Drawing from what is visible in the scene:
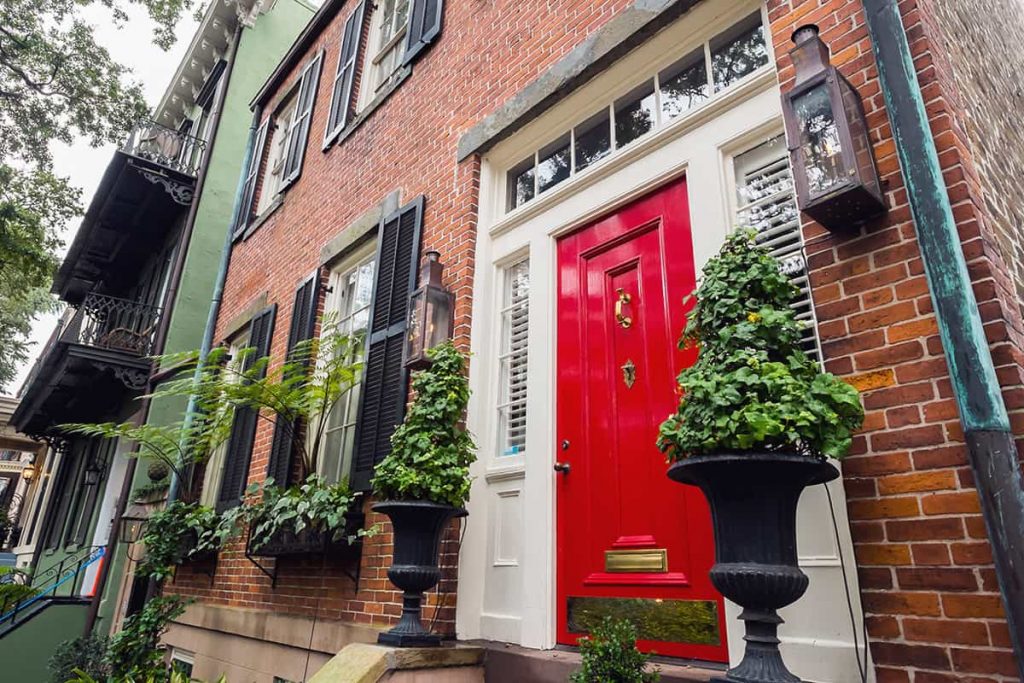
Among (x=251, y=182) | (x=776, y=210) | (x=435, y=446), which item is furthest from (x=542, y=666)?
(x=251, y=182)

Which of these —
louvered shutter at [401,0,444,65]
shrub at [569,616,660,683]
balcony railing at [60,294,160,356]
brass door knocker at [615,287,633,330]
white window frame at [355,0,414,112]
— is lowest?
shrub at [569,616,660,683]

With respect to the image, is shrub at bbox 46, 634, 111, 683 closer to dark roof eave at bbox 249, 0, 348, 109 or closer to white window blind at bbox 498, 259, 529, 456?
white window blind at bbox 498, 259, 529, 456

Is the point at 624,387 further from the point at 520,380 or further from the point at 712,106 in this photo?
the point at 712,106

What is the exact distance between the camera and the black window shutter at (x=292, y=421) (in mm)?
4992

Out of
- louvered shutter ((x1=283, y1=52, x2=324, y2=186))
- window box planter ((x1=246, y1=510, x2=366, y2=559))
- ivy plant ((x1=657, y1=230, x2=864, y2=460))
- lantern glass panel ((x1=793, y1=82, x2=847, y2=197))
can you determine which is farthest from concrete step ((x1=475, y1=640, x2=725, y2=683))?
louvered shutter ((x1=283, y1=52, x2=324, y2=186))

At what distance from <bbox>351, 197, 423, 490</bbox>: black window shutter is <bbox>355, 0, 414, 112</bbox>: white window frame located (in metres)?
1.96

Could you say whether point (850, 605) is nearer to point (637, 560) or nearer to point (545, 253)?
point (637, 560)

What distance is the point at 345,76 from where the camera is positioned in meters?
6.60

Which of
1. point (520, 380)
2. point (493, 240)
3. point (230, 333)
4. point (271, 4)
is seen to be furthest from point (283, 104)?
point (520, 380)

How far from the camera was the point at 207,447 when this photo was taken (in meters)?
6.36

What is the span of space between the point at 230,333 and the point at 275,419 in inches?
90.2

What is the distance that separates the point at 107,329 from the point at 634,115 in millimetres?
9648

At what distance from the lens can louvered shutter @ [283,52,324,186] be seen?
278 inches

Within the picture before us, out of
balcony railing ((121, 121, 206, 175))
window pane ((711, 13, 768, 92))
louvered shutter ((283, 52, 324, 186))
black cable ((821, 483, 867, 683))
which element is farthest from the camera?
balcony railing ((121, 121, 206, 175))
